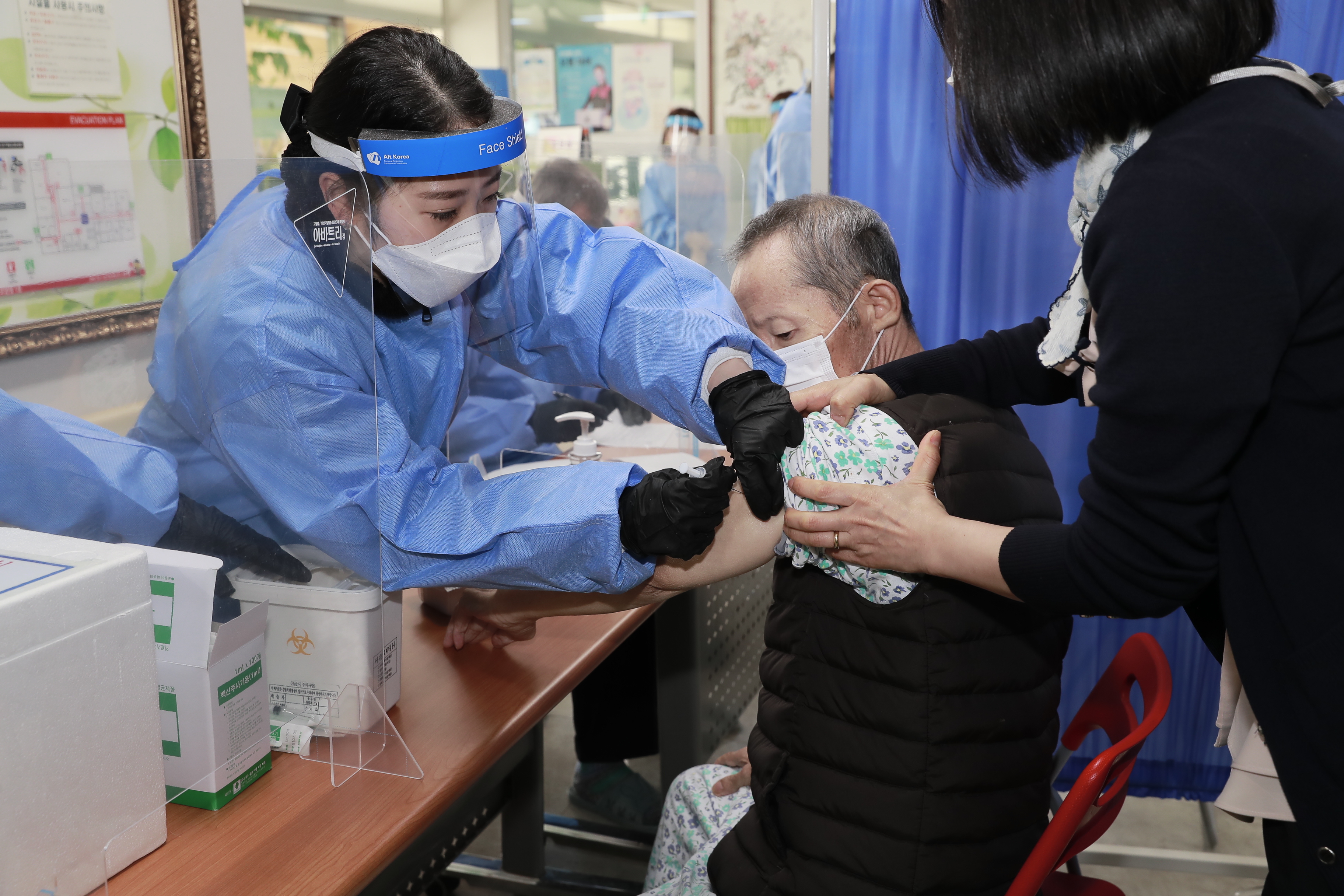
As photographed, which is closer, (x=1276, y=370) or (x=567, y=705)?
(x=1276, y=370)

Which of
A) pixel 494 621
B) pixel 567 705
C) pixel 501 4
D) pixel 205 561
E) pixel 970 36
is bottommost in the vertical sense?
pixel 567 705

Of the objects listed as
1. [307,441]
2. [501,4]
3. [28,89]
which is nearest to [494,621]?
[307,441]

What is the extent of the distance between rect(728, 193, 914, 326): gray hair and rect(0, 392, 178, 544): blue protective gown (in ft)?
2.93

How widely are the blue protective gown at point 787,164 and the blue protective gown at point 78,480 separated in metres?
1.75

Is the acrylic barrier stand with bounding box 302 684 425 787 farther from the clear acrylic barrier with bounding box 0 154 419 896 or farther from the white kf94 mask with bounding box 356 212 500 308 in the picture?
the white kf94 mask with bounding box 356 212 500 308

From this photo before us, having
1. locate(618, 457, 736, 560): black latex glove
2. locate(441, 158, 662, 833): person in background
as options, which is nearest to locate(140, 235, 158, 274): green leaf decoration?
locate(618, 457, 736, 560): black latex glove

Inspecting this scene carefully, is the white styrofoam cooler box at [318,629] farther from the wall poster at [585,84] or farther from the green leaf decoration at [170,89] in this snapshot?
the wall poster at [585,84]

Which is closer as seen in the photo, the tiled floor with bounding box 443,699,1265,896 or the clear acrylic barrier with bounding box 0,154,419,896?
the clear acrylic barrier with bounding box 0,154,419,896

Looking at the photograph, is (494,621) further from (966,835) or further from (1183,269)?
(1183,269)

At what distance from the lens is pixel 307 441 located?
A: 3.43 feet

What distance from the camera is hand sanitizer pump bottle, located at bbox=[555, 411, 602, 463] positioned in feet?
7.03

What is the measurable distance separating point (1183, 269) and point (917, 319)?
5.35 feet

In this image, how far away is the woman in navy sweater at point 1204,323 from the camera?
0.75 meters

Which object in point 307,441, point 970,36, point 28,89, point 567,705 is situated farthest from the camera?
point 567,705
